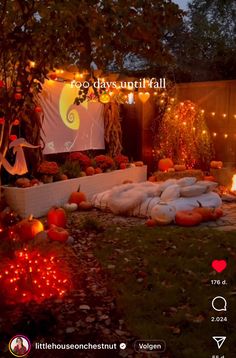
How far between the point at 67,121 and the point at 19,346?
24.6 ft

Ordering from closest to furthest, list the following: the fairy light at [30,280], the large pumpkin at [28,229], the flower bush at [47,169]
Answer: the fairy light at [30,280] → the large pumpkin at [28,229] → the flower bush at [47,169]

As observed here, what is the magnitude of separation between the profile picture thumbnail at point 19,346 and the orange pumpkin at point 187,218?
14.0ft

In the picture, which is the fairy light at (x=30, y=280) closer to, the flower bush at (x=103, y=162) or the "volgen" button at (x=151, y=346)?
the "volgen" button at (x=151, y=346)

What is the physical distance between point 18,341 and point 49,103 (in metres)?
6.96

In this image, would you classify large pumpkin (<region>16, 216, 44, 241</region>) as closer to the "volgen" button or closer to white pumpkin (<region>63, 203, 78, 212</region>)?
white pumpkin (<region>63, 203, 78, 212</region>)

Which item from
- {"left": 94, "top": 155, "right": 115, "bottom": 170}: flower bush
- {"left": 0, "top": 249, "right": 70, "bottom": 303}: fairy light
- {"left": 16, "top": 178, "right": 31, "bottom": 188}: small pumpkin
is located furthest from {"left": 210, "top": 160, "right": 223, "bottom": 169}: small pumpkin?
{"left": 0, "top": 249, "right": 70, "bottom": 303}: fairy light

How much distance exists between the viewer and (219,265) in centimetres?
455

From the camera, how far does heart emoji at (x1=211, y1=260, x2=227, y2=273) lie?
4.46 m

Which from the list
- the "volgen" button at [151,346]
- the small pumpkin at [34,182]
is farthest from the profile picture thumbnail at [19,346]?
the small pumpkin at [34,182]

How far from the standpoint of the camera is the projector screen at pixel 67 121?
29.4ft

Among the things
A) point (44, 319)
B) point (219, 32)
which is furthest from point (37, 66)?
point (219, 32)

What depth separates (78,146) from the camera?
1012cm

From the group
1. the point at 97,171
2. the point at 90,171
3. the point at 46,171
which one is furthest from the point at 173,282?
the point at 97,171

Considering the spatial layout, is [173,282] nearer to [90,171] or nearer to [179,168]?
[90,171]
